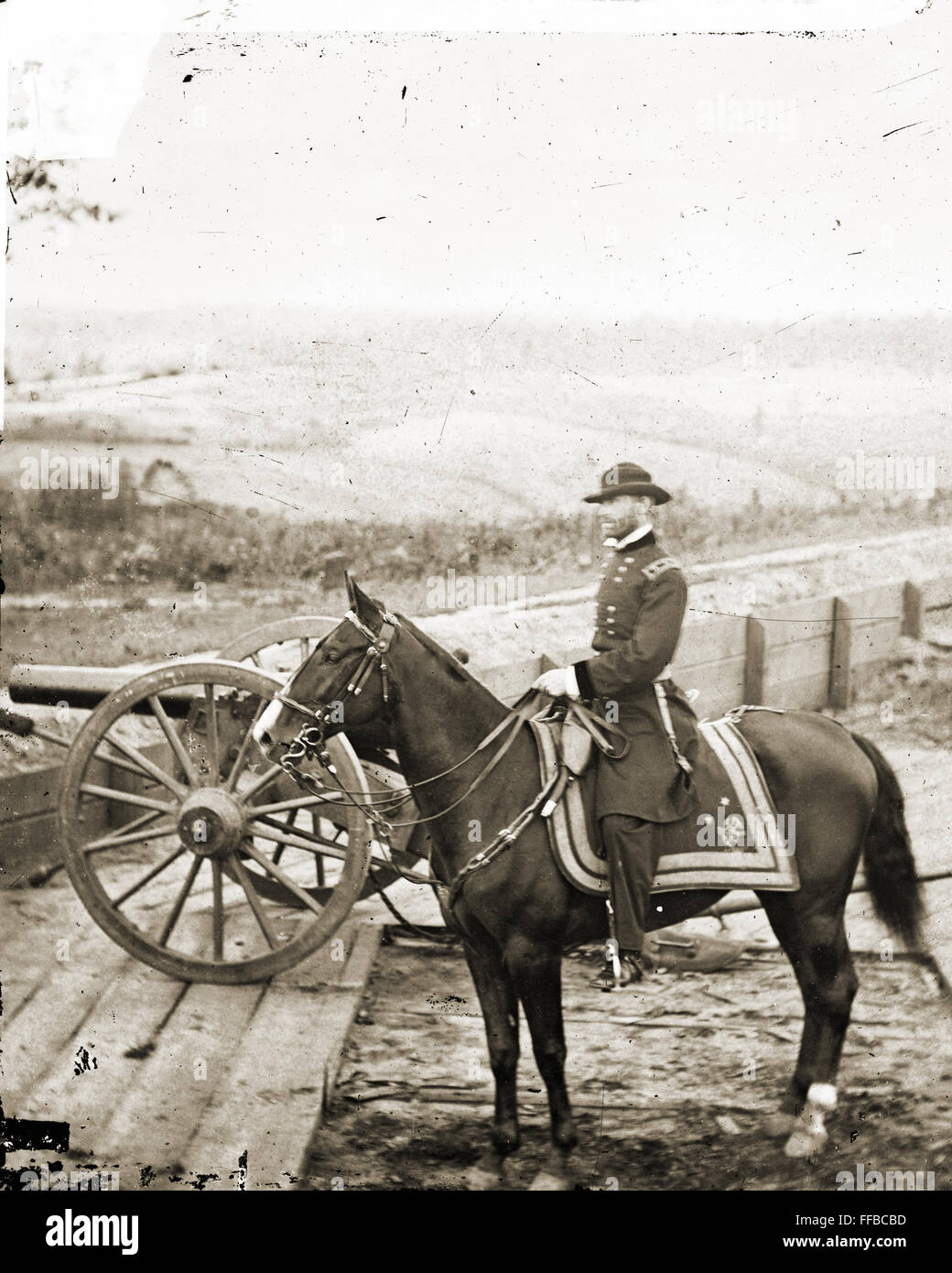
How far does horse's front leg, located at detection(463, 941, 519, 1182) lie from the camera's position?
398 cm

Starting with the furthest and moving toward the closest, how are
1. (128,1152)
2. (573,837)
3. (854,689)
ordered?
(854,689)
(128,1152)
(573,837)

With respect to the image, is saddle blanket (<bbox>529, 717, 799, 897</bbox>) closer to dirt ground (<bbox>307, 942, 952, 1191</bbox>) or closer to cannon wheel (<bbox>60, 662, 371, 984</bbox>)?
dirt ground (<bbox>307, 942, 952, 1191</bbox>)

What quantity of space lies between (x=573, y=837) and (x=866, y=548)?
5.68 ft

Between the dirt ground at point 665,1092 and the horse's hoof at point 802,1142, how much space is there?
0.04m

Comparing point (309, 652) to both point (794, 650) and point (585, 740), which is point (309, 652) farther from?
point (794, 650)

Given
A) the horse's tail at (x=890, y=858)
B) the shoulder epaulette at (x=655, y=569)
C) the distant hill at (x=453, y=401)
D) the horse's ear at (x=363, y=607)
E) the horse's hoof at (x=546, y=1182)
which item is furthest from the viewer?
the distant hill at (x=453, y=401)

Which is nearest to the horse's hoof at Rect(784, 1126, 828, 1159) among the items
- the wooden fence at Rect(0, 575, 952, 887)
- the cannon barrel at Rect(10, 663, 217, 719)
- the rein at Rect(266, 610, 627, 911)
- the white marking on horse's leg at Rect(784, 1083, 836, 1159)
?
the white marking on horse's leg at Rect(784, 1083, 836, 1159)

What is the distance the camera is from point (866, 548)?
15.3 ft

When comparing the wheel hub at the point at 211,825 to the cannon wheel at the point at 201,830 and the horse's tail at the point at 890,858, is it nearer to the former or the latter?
the cannon wheel at the point at 201,830

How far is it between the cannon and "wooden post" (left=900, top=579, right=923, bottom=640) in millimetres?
2049

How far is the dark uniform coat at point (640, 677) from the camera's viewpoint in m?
3.87

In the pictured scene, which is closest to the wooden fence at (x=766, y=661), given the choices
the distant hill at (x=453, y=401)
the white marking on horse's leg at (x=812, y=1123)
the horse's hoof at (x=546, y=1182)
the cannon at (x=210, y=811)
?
the cannon at (x=210, y=811)
